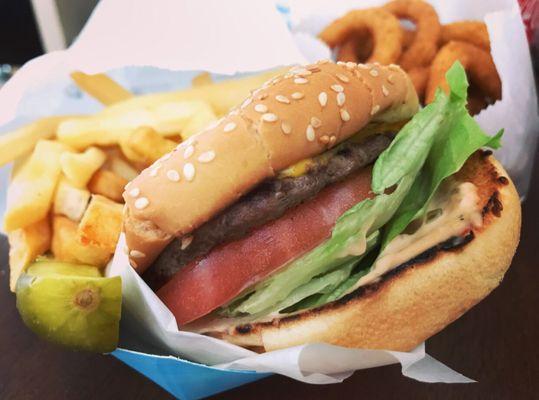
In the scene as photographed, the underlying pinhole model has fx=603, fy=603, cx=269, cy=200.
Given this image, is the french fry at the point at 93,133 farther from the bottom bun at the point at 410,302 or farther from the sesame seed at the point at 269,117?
the bottom bun at the point at 410,302

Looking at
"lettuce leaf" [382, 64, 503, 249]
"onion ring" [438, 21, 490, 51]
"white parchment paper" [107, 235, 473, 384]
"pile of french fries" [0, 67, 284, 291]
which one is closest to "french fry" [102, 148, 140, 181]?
"pile of french fries" [0, 67, 284, 291]

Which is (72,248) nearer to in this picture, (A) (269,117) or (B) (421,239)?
(A) (269,117)

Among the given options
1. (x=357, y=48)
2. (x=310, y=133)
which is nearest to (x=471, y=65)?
(x=357, y=48)

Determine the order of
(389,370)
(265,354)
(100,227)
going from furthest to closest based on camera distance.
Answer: (100,227), (389,370), (265,354)

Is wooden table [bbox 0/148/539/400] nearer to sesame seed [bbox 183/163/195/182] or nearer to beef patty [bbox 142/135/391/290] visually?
beef patty [bbox 142/135/391/290]

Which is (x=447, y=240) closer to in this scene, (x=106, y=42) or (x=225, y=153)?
(x=225, y=153)

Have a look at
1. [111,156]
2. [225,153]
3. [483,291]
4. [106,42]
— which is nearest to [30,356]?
[111,156]
